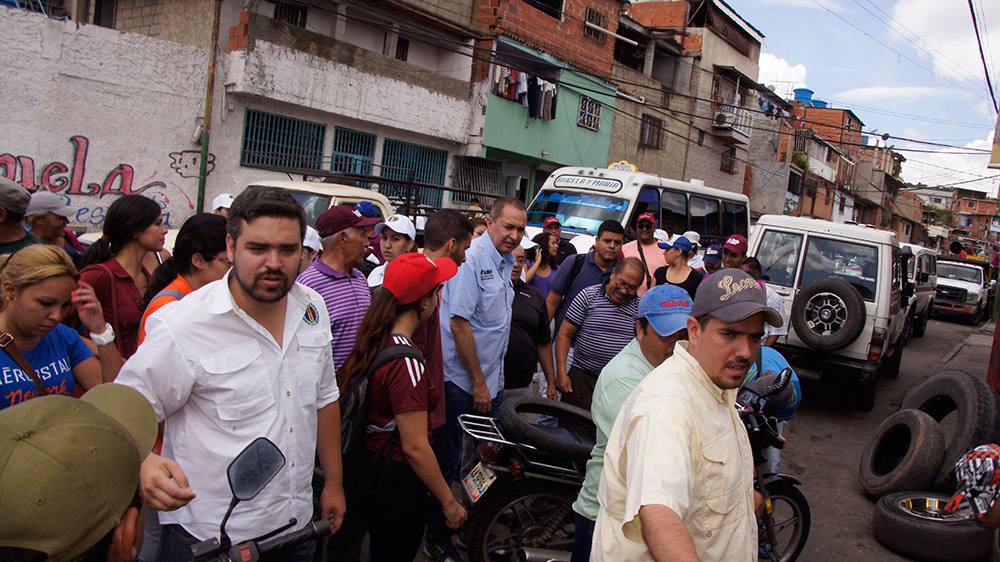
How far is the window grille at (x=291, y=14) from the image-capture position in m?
14.7

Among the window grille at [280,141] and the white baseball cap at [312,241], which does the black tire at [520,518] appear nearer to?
the white baseball cap at [312,241]

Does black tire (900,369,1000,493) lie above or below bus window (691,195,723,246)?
below

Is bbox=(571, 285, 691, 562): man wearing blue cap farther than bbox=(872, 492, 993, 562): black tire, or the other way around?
bbox=(872, 492, 993, 562): black tire

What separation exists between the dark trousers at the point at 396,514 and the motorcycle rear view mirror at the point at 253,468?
1.25 meters

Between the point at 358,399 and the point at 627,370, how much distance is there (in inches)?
45.6

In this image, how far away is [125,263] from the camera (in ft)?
11.8

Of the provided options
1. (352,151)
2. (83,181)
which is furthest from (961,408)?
(352,151)

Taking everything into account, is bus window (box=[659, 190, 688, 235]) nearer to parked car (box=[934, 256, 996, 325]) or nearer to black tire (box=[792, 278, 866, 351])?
black tire (box=[792, 278, 866, 351])

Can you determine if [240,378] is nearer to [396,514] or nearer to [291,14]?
[396,514]

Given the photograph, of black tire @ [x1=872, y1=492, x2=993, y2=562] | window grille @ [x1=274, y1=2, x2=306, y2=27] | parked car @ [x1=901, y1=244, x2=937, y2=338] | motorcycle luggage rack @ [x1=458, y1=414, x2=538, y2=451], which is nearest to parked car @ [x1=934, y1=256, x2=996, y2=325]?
parked car @ [x1=901, y1=244, x2=937, y2=338]

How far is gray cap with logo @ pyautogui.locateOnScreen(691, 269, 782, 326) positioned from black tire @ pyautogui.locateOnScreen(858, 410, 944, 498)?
4519 millimetres

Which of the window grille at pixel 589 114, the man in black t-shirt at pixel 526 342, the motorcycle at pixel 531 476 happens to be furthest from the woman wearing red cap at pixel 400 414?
the window grille at pixel 589 114

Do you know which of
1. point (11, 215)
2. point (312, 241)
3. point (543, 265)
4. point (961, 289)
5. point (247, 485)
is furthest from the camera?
point (961, 289)

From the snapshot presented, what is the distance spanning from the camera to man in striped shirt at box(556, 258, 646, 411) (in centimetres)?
448
